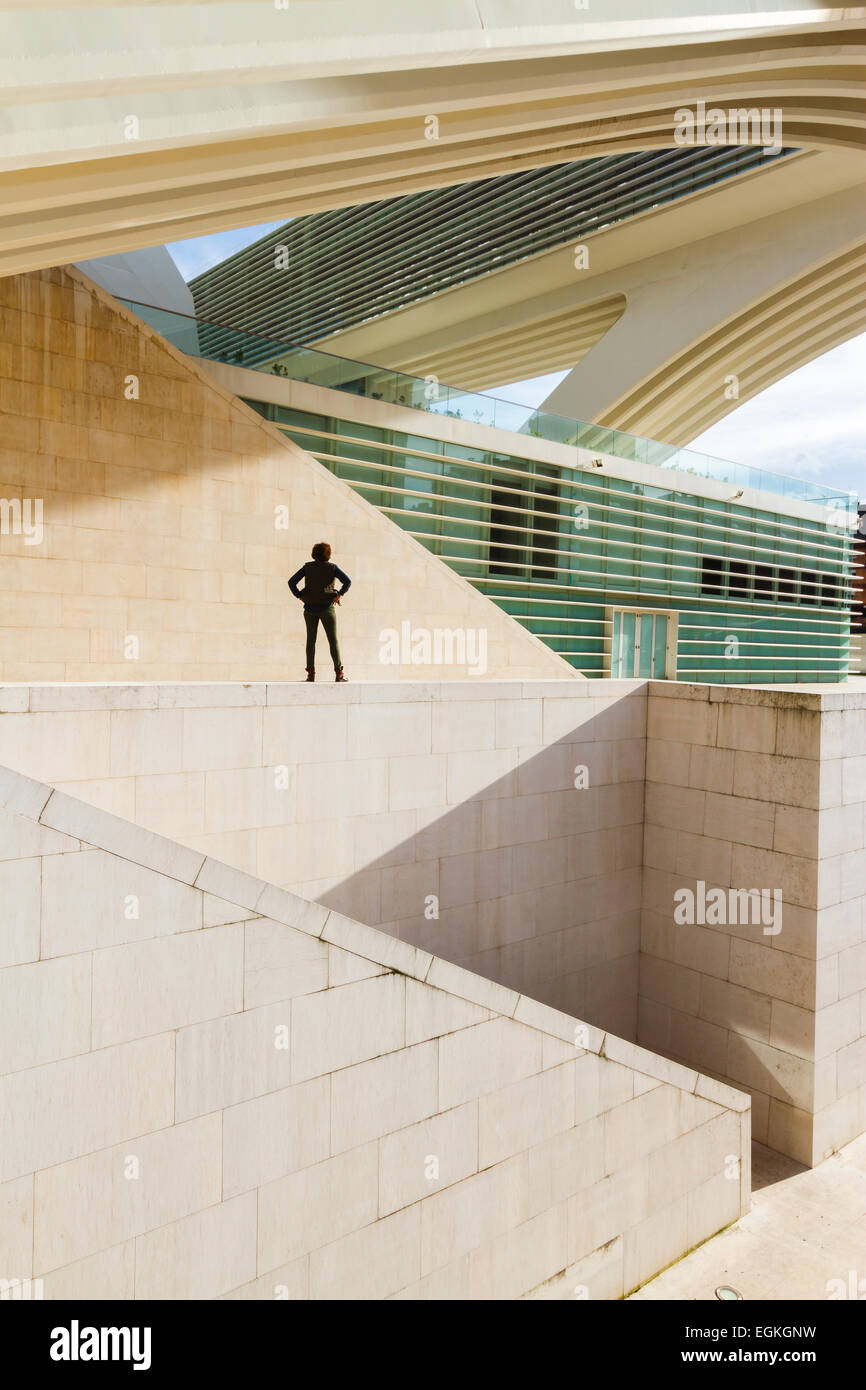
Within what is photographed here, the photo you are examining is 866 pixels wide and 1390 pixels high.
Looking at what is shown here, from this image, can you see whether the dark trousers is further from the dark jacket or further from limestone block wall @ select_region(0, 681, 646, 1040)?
limestone block wall @ select_region(0, 681, 646, 1040)

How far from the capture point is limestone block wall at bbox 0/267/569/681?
10383 mm

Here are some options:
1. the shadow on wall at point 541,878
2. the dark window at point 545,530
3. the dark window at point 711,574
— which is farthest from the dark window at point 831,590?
the shadow on wall at point 541,878

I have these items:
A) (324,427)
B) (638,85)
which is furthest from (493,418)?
(638,85)

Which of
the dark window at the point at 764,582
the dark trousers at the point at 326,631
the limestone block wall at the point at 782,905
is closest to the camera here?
the dark trousers at the point at 326,631

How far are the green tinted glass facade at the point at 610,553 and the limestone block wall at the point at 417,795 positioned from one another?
660cm

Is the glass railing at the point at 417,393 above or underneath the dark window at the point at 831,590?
above

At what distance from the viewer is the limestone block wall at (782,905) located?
372 inches

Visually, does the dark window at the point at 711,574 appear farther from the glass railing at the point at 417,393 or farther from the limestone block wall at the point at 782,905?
the limestone block wall at the point at 782,905

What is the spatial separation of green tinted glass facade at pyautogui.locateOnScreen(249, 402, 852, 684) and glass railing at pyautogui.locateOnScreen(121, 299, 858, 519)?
65cm

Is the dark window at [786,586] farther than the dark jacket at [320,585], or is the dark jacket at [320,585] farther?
the dark window at [786,586]

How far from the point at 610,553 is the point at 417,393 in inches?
265

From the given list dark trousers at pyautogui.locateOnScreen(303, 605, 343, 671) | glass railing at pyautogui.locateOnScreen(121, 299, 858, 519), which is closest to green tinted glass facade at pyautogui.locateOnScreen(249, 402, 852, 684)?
glass railing at pyautogui.locateOnScreen(121, 299, 858, 519)

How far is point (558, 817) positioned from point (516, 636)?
513 centimetres

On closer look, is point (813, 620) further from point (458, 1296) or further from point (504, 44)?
point (458, 1296)
